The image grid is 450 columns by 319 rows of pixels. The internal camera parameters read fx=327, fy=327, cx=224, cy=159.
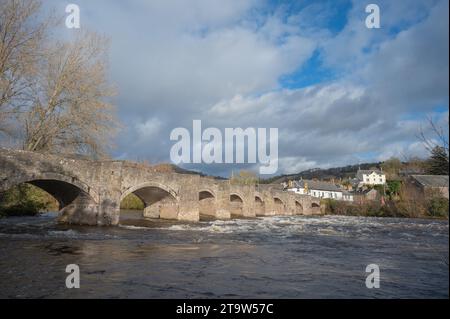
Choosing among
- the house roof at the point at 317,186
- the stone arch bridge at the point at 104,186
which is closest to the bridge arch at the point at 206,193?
the stone arch bridge at the point at 104,186

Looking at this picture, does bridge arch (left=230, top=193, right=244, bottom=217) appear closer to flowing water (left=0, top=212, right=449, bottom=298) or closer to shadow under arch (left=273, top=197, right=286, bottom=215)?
shadow under arch (left=273, top=197, right=286, bottom=215)

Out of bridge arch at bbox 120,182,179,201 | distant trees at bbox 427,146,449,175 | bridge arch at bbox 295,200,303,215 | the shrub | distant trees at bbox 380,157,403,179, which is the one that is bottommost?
bridge arch at bbox 295,200,303,215

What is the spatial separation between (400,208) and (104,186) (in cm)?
4121

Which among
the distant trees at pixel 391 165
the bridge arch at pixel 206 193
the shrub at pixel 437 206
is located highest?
the distant trees at pixel 391 165

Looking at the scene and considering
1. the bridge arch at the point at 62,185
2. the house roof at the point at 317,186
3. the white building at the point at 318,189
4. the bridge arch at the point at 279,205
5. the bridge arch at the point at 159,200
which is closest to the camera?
the bridge arch at the point at 62,185

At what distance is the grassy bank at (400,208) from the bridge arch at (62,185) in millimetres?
33776

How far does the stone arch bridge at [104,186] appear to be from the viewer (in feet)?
52.2

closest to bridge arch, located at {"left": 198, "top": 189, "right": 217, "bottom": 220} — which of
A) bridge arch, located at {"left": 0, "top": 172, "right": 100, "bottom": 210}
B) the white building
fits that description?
bridge arch, located at {"left": 0, "top": 172, "right": 100, "bottom": 210}

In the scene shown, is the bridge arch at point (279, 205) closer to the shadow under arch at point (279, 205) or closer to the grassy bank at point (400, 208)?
the shadow under arch at point (279, 205)

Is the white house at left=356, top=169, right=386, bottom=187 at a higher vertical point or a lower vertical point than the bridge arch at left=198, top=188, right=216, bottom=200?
higher

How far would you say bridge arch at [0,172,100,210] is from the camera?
15859 mm

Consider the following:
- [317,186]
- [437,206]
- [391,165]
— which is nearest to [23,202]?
[437,206]
